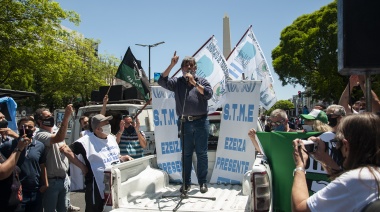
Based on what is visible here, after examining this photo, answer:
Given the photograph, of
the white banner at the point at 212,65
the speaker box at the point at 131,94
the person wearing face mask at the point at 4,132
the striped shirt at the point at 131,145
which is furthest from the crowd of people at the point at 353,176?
the speaker box at the point at 131,94

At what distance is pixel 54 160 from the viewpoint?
4.85 m

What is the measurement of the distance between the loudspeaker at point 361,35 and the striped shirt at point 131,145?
13.7 ft

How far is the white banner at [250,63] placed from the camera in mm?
7246

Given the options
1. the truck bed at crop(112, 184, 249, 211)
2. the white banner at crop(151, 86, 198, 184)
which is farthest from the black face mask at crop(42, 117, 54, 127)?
the white banner at crop(151, 86, 198, 184)

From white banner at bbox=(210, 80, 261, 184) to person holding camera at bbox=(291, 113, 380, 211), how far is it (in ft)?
10.8

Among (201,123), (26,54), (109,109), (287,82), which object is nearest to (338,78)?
(287,82)

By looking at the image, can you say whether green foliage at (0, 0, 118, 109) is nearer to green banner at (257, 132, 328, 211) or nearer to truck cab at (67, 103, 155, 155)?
truck cab at (67, 103, 155, 155)

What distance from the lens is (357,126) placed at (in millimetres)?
2049

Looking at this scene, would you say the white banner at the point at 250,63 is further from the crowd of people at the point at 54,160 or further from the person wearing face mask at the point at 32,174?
the person wearing face mask at the point at 32,174

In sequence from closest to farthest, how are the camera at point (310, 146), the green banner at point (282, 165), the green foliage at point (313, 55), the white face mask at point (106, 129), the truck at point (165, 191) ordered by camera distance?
the camera at point (310, 146)
the truck at point (165, 191)
the green banner at point (282, 165)
the white face mask at point (106, 129)
the green foliage at point (313, 55)

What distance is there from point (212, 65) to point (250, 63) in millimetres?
1212

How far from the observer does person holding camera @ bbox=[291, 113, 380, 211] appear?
193 centimetres

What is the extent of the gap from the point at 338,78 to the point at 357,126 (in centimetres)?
2946

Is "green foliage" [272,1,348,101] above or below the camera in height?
above
